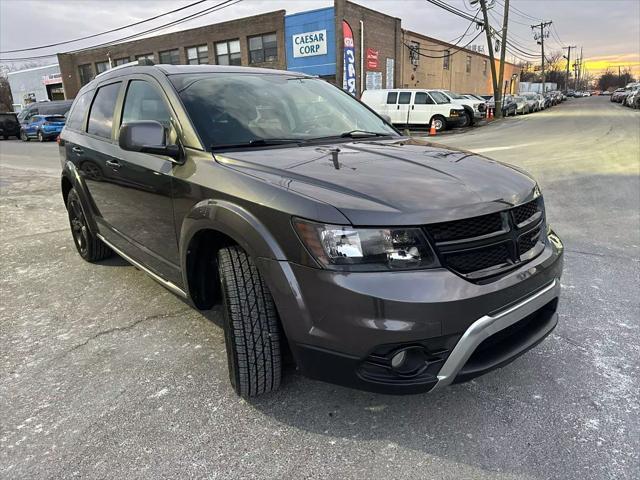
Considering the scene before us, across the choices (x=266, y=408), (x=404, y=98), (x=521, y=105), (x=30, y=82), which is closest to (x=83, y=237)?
(x=266, y=408)

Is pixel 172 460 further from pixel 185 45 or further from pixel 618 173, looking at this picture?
pixel 185 45

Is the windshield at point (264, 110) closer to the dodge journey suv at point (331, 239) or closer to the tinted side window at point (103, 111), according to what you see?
the dodge journey suv at point (331, 239)

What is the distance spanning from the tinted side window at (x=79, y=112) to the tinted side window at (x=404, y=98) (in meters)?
19.6

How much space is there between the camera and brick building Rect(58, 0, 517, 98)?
88.5 feet

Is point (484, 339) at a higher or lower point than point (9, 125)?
lower

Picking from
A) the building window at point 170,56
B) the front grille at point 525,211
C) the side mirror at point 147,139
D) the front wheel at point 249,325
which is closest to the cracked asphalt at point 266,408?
the front wheel at point 249,325

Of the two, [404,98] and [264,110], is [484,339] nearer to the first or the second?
[264,110]

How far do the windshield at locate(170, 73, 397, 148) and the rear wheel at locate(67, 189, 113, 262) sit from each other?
215 cm

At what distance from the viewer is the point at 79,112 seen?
4.59 m

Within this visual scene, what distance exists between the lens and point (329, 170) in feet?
7.68

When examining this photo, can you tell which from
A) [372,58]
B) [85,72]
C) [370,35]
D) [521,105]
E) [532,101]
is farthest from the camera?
[85,72]

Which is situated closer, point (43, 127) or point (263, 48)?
point (43, 127)

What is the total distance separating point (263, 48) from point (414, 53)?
11.6 m

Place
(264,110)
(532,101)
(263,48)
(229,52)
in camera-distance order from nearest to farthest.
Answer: (264,110), (263,48), (229,52), (532,101)
